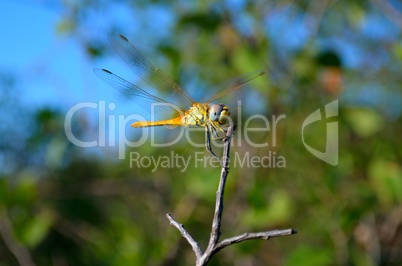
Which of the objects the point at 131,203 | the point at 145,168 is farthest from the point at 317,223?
the point at 131,203

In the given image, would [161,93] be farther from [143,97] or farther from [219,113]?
[219,113]

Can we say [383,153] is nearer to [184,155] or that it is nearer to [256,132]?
[256,132]

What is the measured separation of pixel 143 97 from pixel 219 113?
36 centimetres

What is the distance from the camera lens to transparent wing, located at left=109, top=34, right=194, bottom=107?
175cm

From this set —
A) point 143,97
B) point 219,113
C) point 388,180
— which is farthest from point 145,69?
point 388,180

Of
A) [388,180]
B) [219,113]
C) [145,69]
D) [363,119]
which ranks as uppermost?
[145,69]

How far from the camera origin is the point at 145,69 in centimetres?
179

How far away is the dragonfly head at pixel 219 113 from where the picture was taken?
1507 mm

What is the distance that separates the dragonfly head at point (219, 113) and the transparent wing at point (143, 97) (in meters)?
0.23

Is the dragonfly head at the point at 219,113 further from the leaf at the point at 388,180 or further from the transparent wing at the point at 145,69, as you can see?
the leaf at the point at 388,180

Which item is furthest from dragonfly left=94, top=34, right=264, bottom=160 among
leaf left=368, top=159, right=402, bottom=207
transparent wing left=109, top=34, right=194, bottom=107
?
leaf left=368, top=159, right=402, bottom=207

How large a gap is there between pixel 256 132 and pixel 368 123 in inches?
24.1

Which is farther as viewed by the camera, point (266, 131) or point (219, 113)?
point (266, 131)

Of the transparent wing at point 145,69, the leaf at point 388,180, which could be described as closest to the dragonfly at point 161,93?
the transparent wing at point 145,69
